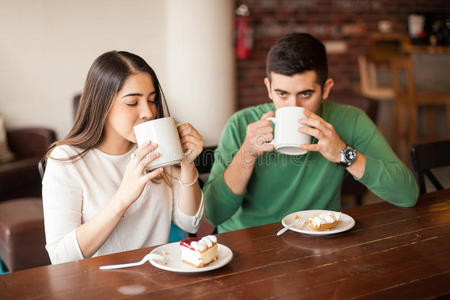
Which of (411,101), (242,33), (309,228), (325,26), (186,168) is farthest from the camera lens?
(325,26)

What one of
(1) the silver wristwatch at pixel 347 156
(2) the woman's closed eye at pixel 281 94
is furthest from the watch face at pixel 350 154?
(2) the woman's closed eye at pixel 281 94

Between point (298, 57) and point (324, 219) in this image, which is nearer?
point (324, 219)

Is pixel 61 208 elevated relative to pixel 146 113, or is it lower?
lower

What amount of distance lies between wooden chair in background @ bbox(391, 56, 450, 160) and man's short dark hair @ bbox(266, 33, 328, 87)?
321cm

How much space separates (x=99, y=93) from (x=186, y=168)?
11.8 inches

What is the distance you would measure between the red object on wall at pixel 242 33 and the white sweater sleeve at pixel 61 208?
390 centimetres

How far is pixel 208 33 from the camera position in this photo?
12.6 ft

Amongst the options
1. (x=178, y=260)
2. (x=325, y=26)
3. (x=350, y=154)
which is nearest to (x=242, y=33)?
(x=325, y=26)

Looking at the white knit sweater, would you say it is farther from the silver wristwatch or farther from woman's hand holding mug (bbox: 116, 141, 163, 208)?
the silver wristwatch

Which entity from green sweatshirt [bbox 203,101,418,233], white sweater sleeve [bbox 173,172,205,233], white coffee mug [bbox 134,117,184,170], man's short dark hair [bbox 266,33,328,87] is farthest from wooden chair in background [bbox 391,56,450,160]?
white coffee mug [bbox 134,117,184,170]

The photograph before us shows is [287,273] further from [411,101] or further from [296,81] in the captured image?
[411,101]

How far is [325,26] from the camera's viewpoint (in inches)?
219

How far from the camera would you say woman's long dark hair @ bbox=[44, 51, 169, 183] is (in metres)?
1.29

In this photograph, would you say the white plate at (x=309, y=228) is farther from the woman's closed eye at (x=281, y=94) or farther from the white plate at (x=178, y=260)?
the woman's closed eye at (x=281, y=94)
